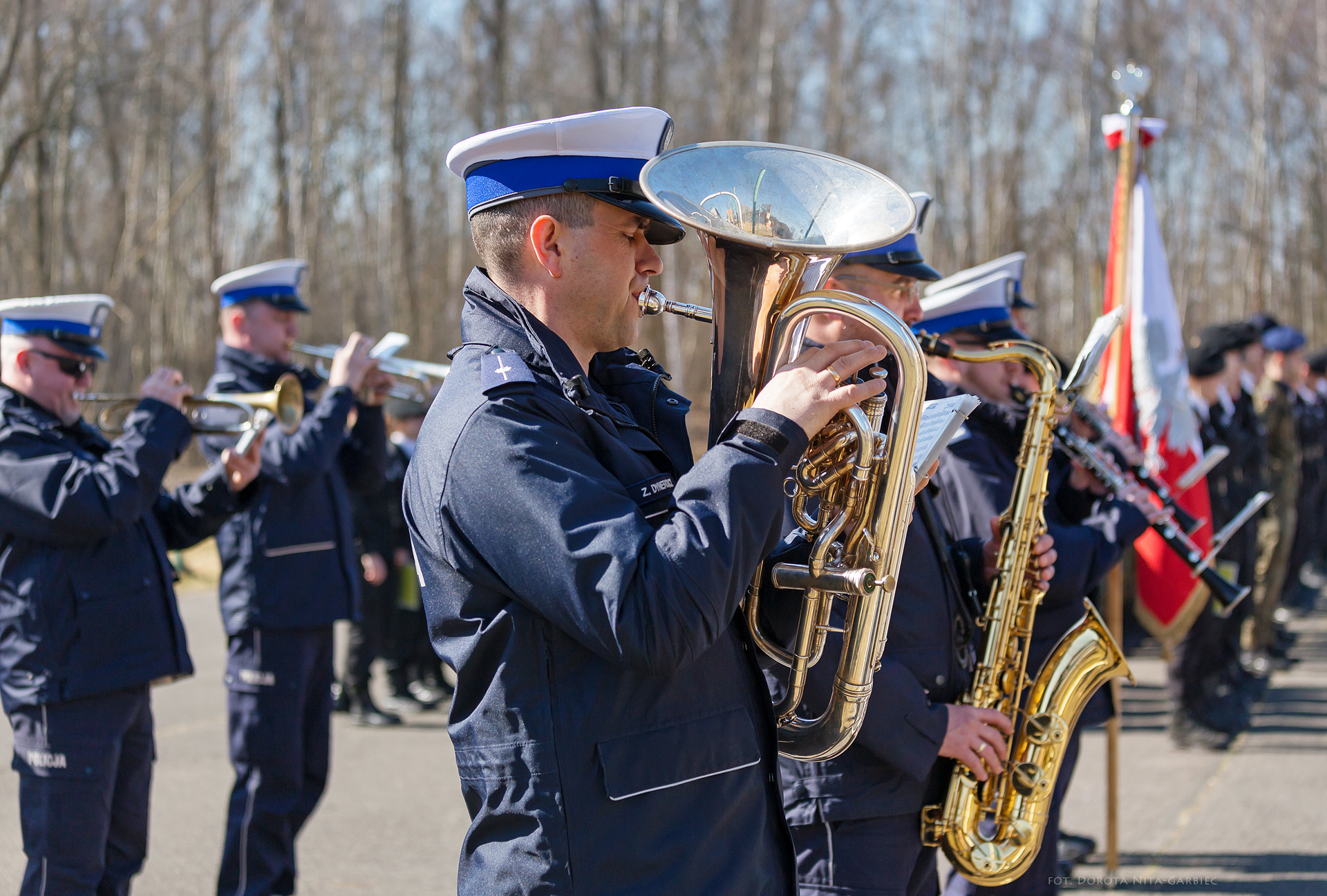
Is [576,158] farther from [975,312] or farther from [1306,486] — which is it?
[1306,486]

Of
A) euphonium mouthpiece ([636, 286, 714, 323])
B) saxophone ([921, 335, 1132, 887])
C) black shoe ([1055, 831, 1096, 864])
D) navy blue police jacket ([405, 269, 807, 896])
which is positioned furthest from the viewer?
black shoe ([1055, 831, 1096, 864])

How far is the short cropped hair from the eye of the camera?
6.29 ft

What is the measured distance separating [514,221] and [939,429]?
0.91 metres

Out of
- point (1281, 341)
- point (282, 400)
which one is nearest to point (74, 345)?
point (282, 400)

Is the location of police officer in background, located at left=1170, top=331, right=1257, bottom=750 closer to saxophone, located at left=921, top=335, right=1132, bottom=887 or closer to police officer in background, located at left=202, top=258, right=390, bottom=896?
saxophone, located at left=921, top=335, right=1132, bottom=887

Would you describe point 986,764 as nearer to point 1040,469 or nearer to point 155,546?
point 1040,469

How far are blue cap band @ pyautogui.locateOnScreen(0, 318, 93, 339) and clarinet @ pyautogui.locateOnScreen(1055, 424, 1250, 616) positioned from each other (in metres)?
3.23

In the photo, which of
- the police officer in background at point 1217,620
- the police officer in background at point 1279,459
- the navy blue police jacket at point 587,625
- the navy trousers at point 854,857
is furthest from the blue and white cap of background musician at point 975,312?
the police officer in background at point 1279,459

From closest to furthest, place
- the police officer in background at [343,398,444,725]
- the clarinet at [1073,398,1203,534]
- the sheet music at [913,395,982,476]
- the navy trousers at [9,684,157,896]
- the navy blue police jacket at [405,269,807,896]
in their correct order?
the navy blue police jacket at [405,269,807,896], the sheet music at [913,395,982,476], the navy trousers at [9,684,157,896], the clarinet at [1073,398,1203,534], the police officer in background at [343,398,444,725]

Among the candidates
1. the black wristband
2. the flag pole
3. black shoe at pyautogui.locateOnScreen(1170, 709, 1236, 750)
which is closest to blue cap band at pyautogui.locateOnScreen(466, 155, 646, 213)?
the black wristband

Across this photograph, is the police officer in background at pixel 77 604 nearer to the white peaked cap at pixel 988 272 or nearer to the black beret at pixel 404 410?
the white peaked cap at pixel 988 272

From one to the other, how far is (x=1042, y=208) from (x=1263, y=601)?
22130 mm

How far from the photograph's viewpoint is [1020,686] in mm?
3172

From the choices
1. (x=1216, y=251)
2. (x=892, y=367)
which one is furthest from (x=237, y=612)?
(x=1216, y=251)
